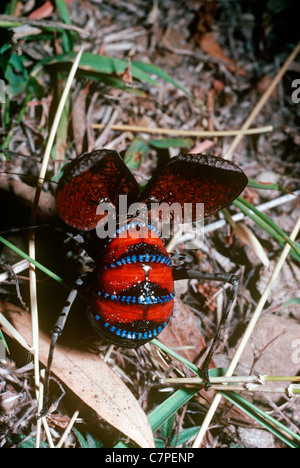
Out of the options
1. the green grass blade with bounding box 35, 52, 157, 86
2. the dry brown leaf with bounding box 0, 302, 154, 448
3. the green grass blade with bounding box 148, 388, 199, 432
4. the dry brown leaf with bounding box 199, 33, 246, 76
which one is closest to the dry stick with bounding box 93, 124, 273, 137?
the green grass blade with bounding box 35, 52, 157, 86

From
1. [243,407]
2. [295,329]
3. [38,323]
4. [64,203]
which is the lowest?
[243,407]

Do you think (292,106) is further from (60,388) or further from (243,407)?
(60,388)

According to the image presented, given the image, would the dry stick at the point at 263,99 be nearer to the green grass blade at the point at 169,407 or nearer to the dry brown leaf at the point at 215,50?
the dry brown leaf at the point at 215,50

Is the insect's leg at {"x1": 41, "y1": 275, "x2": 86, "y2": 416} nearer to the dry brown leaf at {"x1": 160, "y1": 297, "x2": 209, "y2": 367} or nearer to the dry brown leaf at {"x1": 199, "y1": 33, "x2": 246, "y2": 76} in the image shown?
the dry brown leaf at {"x1": 160, "y1": 297, "x2": 209, "y2": 367}

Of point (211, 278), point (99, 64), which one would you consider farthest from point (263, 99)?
point (211, 278)

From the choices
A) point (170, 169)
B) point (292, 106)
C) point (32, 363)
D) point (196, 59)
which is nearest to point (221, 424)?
point (32, 363)

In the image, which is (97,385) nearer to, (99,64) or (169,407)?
(169,407)
